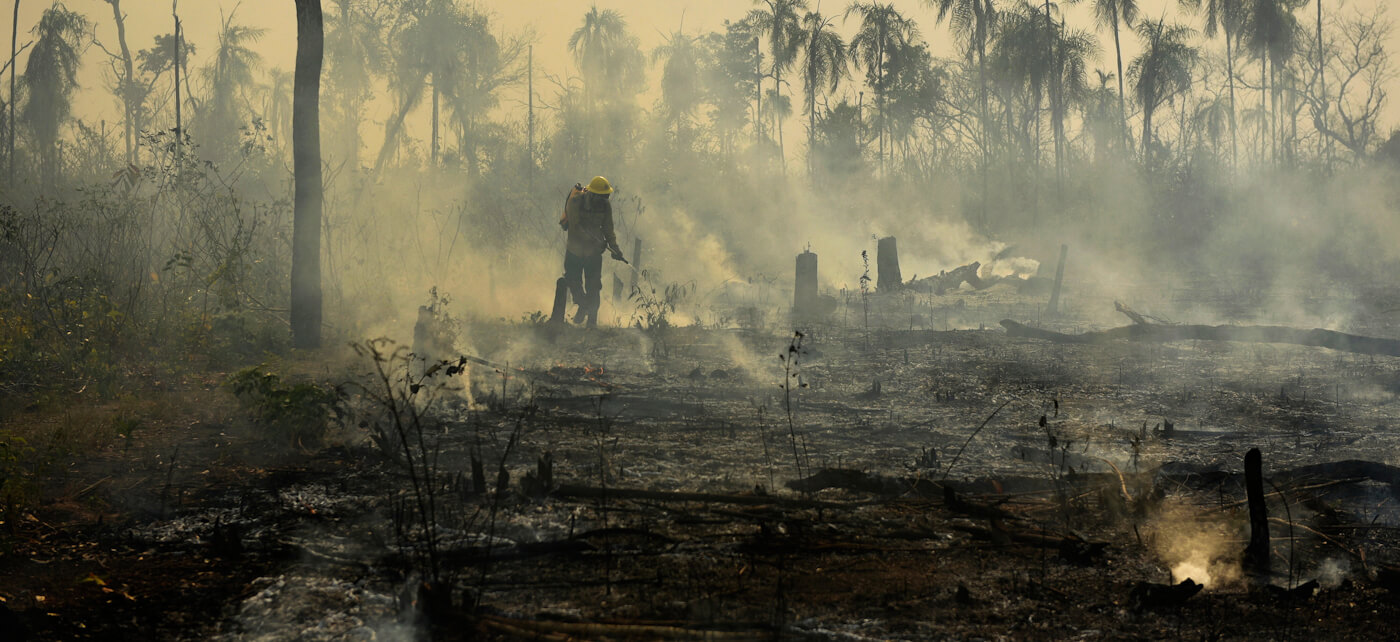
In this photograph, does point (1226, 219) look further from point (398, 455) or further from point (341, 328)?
point (398, 455)

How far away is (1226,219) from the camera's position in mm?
26781

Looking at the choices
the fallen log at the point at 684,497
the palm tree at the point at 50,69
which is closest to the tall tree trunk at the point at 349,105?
the palm tree at the point at 50,69

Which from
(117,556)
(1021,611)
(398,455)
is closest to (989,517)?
(1021,611)

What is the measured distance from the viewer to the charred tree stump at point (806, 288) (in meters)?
15.4

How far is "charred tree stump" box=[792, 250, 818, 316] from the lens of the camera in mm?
15422

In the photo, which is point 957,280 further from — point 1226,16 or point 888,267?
point 1226,16

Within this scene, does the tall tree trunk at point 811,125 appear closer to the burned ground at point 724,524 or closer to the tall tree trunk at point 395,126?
the tall tree trunk at point 395,126

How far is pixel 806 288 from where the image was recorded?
15.5 m

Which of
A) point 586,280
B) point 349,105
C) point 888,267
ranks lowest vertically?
point 586,280

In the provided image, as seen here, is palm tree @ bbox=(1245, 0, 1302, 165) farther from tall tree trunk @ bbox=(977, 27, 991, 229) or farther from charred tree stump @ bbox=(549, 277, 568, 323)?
charred tree stump @ bbox=(549, 277, 568, 323)

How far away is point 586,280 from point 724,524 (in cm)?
833

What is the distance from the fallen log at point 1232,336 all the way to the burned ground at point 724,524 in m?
1.12

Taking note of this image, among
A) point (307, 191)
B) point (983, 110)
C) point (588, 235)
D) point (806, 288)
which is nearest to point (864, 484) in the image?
point (307, 191)

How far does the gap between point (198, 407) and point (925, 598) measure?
20.2 feet
